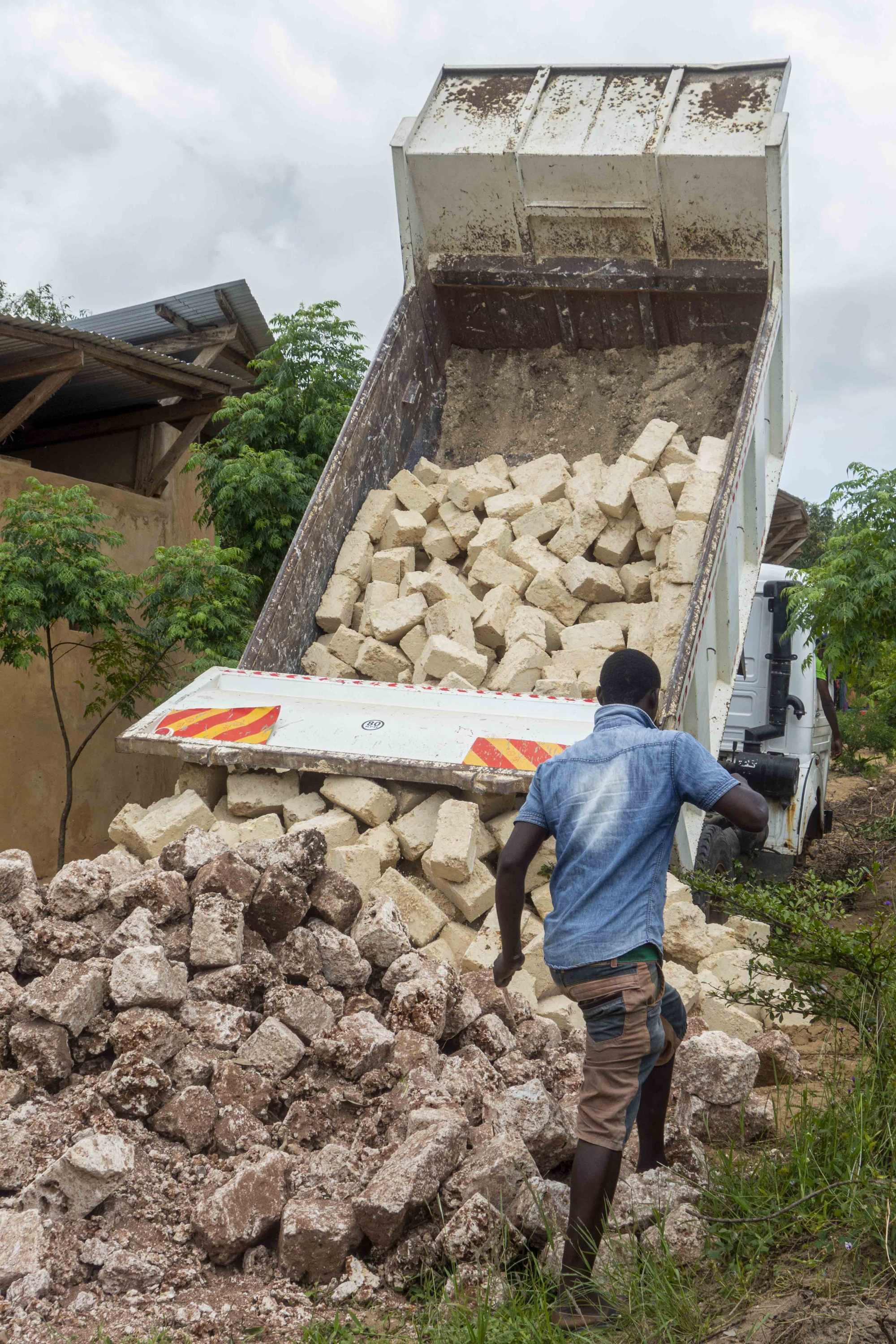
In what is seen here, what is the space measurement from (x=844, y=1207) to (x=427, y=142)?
596 centimetres

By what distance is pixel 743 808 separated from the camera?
2629 millimetres

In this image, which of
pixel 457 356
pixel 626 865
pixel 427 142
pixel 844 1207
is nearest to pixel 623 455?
pixel 457 356

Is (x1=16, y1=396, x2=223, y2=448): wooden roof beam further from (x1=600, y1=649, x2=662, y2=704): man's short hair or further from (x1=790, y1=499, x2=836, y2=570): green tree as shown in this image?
(x1=790, y1=499, x2=836, y2=570): green tree

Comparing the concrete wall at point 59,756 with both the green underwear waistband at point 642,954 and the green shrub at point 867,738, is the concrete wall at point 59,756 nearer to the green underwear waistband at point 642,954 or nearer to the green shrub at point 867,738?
the green underwear waistband at point 642,954

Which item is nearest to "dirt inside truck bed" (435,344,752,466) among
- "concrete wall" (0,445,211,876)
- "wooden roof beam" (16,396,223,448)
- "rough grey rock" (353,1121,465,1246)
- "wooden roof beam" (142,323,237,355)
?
"concrete wall" (0,445,211,876)

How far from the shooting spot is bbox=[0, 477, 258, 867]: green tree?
7223mm

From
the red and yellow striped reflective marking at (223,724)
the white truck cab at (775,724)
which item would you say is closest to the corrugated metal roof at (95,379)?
the red and yellow striped reflective marking at (223,724)

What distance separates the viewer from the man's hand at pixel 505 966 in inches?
117

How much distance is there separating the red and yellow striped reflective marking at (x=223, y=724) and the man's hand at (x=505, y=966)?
2.06m

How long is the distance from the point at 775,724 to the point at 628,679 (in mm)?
4827

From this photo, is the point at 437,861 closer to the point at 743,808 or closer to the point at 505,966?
the point at 505,966

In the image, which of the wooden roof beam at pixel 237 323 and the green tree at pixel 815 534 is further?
the green tree at pixel 815 534

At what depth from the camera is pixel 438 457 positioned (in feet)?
22.9

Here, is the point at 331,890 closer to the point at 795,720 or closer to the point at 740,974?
the point at 740,974
